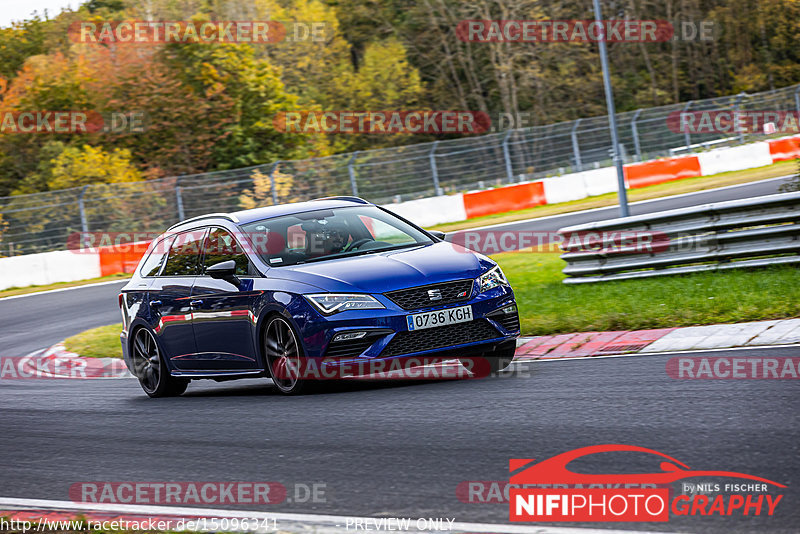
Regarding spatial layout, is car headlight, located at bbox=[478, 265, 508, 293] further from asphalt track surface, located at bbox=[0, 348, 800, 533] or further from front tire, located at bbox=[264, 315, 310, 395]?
front tire, located at bbox=[264, 315, 310, 395]

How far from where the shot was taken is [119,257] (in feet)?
87.3

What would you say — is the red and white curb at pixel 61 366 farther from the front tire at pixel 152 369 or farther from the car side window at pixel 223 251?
the car side window at pixel 223 251

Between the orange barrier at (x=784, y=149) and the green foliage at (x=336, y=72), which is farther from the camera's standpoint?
the green foliage at (x=336, y=72)

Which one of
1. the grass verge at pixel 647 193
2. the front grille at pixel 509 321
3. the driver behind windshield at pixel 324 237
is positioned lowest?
the grass verge at pixel 647 193

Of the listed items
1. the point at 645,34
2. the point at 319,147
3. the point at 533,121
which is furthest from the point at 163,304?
the point at 645,34

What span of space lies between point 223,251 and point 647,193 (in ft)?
71.1

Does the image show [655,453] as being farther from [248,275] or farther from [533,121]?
[533,121]

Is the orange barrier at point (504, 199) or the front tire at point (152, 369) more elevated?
the front tire at point (152, 369)

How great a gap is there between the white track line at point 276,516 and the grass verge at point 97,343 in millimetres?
8311

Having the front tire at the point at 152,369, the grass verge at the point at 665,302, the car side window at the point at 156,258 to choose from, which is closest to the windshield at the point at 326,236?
the car side window at the point at 156,258

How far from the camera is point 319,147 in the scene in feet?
149

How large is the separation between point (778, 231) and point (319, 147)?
117ft

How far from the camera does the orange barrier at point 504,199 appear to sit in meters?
30.6

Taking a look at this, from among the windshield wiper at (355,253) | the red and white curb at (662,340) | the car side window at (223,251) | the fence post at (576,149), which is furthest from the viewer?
the fence post at (576,149)
